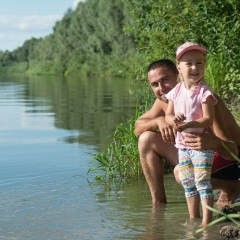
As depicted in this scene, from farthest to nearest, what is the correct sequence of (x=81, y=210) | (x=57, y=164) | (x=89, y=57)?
(x=89, y=57), (x=57, y=164), (x=81, y=210)

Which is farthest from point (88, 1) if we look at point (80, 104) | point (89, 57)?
point (80, 104)

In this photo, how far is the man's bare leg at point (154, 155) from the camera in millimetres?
4859

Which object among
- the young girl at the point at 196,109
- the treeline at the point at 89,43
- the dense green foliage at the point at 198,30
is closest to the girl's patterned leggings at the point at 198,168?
the young girl at the point at 196,109

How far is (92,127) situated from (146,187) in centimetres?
614

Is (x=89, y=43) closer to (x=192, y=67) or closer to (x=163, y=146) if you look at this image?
(x=163, y=146)

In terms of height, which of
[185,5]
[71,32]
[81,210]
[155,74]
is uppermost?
[71,32]

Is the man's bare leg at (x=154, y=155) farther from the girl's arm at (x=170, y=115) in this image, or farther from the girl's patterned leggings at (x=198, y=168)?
the girl's patterned leggings at (x=198, y=168)

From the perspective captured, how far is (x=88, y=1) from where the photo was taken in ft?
241

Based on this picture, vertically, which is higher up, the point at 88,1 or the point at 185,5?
the point at 88,1

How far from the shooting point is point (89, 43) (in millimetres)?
64125

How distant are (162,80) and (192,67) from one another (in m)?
0.93

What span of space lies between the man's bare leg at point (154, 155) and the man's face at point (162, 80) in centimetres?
33

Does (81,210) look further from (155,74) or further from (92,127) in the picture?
(92,127)

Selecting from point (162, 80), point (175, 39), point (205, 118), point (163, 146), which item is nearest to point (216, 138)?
point (205, 118)
